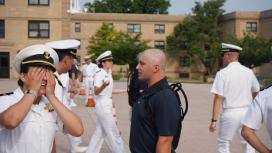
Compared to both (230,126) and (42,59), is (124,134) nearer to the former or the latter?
(230,126)

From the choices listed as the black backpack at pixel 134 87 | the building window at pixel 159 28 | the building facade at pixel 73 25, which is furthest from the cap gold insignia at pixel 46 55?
the building window at pixel 159 28

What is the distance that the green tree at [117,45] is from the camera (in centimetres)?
5403

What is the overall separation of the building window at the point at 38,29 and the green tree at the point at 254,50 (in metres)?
20.0

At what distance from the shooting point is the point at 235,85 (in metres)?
7.41

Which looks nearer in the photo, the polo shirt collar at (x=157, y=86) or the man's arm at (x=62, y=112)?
the man's arm at (x=62, y=112)

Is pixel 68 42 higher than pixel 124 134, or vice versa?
pixel 68 42

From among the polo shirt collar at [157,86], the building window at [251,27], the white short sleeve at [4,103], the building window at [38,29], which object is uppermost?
the building window at [251,27]

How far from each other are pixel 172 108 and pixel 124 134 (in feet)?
25.0

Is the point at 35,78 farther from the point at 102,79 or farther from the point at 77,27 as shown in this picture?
the point at 77,27

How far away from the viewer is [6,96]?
348 cm

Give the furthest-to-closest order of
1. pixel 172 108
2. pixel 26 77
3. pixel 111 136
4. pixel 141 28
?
pixel 141 28 → pixel 111 136 → pixel 172 108 → pixel 26 77

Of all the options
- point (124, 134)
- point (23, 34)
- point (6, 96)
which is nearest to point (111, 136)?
point (124, 134)

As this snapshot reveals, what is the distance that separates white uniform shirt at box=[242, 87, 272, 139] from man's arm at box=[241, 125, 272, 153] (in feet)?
0.12

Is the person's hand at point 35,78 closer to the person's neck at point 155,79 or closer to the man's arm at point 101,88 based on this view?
the person's neck at point 155,79
